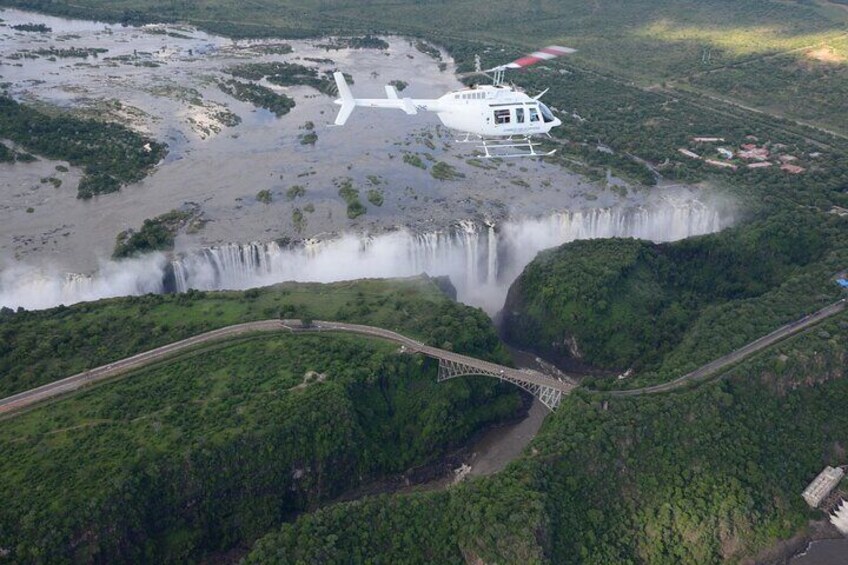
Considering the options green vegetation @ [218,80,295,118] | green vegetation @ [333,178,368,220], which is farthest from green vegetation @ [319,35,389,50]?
green vegetation @ [333,178,368,220]

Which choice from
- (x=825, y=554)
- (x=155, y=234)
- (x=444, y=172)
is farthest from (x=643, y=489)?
(x=155, y=234)

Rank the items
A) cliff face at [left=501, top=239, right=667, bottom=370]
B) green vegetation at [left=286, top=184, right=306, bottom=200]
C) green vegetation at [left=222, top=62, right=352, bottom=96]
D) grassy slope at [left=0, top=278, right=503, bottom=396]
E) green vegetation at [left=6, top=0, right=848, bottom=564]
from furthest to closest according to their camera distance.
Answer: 1. green vegetation at [left=222, top=62, right=352, bottom=96]
2. green vegetation at [left=286, top=184, right=306, bottom=200]
3. cliff face at [left=501, top=239, right=667, bottom=370]
4. grassy slope at [left=0, top=278, right=503, bottom=396]
5. green vegetation at [left=6, top=0, right=848, bottom=564]

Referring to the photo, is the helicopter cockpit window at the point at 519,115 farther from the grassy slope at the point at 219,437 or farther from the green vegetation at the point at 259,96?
the green vegetation at the point at 259,96

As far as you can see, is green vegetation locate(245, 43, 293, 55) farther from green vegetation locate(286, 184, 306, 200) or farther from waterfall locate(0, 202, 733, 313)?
waterfall locate(0, 202, 733, 313)

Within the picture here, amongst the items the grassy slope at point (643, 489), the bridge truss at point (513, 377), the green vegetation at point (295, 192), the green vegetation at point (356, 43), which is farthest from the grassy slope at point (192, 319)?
the green vegetation at point (356, 43)

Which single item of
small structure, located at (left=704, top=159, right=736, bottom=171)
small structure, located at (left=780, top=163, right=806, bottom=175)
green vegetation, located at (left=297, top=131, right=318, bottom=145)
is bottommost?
small structure, located at (left=780, top=163, right=806, bottom=175)

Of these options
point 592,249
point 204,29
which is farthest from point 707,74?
point 204,29

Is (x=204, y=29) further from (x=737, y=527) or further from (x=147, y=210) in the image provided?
(x=737, y=527)

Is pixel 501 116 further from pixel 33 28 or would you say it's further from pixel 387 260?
pixel 33 28
